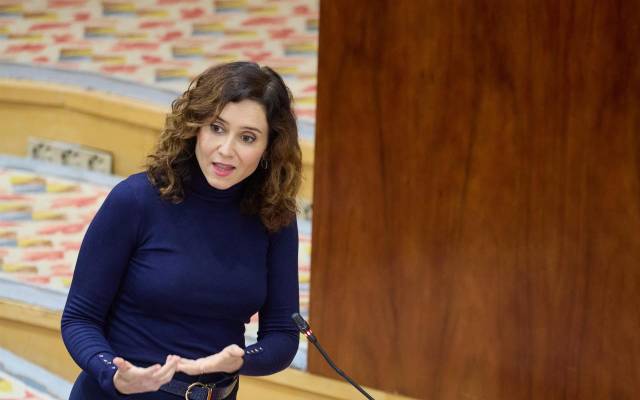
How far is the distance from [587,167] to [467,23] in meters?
0.32

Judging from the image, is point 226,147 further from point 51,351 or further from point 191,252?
point 51,351

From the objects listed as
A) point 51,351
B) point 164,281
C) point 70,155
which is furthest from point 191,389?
point 70,155

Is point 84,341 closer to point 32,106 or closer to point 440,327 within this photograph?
point 440,327

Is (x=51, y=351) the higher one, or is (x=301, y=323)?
(x=301, y=323)

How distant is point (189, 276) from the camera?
1148 mm

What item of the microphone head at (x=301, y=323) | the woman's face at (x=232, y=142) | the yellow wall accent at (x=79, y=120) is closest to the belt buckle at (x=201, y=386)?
the microphone head at (x=301, y=323)

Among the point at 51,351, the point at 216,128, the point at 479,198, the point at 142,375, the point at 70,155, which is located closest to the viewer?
the point at 142,375

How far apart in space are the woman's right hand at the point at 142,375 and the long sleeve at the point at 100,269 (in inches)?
2.1

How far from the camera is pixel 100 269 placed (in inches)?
44.2

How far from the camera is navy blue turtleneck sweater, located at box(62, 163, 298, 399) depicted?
1.12 m

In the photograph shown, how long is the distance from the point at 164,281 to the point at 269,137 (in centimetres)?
21

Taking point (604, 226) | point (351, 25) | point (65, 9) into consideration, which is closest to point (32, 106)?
point (65, 9)

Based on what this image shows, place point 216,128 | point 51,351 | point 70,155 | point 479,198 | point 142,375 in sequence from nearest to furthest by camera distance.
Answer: point 142,375, point 216,128, point 479,198, point 51,351, point 70,155

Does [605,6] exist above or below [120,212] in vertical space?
above
